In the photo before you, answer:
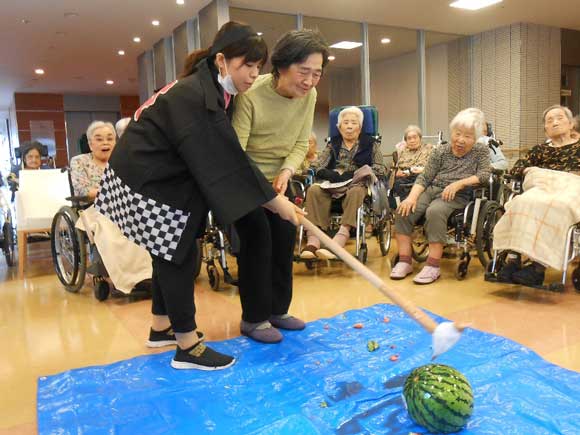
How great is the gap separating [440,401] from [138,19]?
6.14 metres

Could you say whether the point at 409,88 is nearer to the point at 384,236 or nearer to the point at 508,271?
the point at 384,236

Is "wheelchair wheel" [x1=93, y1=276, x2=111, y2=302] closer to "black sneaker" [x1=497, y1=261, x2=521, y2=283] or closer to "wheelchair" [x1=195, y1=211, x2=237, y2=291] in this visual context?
"wheelchair" [x1=195, y1=211, x2=237, y2=291]

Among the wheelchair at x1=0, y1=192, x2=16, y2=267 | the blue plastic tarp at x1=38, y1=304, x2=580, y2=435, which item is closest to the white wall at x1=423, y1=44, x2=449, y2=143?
the wheelchair at x1=0, y1=192, x2=16, y2=267

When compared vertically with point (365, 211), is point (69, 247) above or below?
below

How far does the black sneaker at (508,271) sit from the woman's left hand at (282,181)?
4.75 ft

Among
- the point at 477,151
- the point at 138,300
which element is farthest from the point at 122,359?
the point at 477,151

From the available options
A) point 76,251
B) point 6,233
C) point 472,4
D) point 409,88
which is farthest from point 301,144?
point 409,88

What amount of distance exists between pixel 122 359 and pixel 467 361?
1.30m

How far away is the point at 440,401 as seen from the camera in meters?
1.27

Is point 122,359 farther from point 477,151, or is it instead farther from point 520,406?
point 477,151

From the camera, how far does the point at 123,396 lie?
1.58 meters

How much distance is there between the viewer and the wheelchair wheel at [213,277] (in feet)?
9.66

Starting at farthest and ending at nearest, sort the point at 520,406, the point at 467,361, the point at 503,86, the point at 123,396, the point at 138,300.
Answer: the point at 503,86 < the point at 138,300 < the point at 467,361 < the point at 123,396 < the point at 520,406

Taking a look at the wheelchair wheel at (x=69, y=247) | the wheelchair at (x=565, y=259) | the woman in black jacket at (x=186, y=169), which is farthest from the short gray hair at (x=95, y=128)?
the wheelchair at (x=565, y=259)
